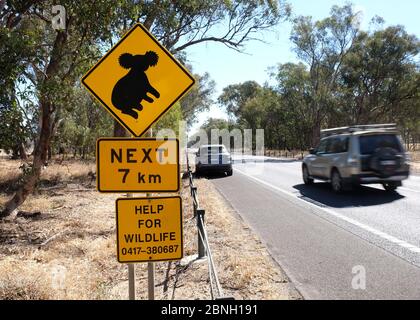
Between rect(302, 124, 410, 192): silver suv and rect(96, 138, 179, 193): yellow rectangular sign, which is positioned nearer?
rect(96, 138, 179, 193): yellow rectangular sign

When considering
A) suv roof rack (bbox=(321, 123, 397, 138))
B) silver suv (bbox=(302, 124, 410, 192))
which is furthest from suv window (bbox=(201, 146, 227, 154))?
silver suv (bbox=(302, 124, 410, 192))

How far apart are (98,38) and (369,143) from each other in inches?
321

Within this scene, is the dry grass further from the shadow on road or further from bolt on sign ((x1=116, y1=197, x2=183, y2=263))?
the shadow on road

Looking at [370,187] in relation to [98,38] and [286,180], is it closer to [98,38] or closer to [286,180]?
[286,180]

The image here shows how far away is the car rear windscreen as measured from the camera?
1307cm

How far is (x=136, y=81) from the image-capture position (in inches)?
173

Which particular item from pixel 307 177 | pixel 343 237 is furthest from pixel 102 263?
pixel 307 177

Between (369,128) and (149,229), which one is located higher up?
(369,128)

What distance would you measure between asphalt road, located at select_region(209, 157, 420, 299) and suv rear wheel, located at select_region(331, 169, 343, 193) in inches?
14.4

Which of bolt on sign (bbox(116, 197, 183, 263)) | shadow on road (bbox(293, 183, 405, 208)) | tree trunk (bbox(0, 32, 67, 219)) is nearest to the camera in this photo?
bolt on sign (bbox(116, 197, 183, 263))

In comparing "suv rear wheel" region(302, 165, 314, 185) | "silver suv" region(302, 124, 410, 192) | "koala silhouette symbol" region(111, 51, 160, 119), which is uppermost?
"koala silhouette symbol" region(111, 51, 160, 119)

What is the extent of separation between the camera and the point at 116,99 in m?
4.45

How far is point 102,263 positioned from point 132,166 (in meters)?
3.37

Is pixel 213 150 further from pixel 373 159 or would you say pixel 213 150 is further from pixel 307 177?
pixel 373 159
